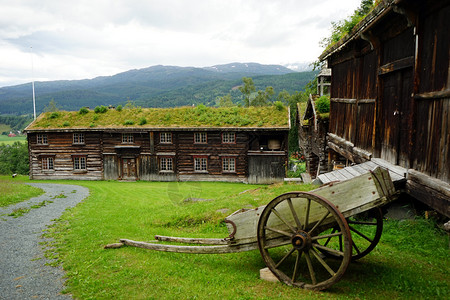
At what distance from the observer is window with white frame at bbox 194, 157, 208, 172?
3100 cm

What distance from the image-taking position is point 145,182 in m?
31.2

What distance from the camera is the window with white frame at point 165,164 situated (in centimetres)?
3156

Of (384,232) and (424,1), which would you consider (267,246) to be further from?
(424,1)

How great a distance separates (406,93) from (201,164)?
25.5m

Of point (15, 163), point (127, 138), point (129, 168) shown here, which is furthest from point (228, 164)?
point (15, 163)

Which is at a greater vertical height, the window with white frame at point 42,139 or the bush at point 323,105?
the bush at point 323,105

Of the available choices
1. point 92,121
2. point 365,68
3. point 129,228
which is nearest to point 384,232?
point 365,68

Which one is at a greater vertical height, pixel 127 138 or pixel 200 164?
pixel 127 138

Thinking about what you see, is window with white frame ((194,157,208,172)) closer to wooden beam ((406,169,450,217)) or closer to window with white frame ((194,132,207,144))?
window with white frame ((194,132,207,144))

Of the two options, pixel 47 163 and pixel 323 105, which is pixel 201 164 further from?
pixel 47 163

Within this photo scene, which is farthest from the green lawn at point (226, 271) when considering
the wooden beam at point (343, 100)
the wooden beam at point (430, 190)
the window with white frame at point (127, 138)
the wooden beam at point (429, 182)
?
the window with white frame at point (127, 138)

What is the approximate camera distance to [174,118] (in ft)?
106

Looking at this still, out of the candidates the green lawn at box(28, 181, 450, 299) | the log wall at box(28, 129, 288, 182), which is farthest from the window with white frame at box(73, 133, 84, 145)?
the green lawn at box(28, 181, 450, 299)

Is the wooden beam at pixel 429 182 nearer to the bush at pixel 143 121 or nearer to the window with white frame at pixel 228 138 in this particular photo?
the window with white frame at pixel 228 138
